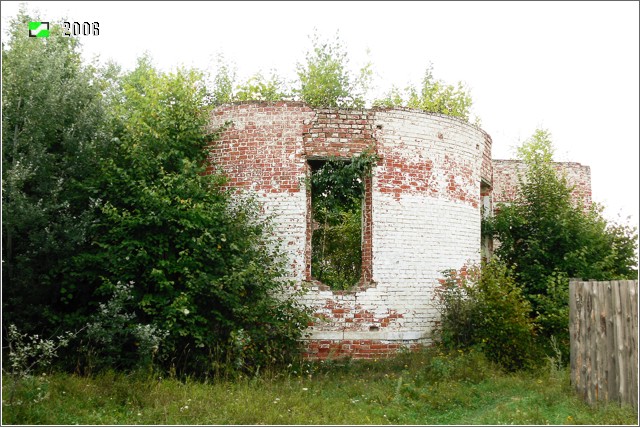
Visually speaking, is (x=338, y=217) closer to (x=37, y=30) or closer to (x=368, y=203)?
(x=368, y=203)

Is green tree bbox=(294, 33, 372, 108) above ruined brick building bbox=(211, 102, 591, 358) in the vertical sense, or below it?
above

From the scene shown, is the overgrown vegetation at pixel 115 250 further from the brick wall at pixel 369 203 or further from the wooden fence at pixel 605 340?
the wooden fence at pixel 605 340

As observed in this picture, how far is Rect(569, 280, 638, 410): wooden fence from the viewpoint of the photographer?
6.23m

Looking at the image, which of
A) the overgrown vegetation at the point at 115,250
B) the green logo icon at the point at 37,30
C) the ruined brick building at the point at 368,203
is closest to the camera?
the overgrown vegetation at the point at 115,250

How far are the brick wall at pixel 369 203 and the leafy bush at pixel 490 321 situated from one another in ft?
1.28

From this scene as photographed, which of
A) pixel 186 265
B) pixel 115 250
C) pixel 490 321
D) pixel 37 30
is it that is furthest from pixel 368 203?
pixel 37 30

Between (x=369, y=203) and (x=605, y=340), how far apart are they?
4.29 metres

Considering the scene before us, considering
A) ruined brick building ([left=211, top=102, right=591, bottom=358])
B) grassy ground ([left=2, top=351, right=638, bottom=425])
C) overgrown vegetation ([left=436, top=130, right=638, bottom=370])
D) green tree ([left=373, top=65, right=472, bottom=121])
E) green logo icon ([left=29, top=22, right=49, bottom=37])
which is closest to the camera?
grassy ground ([left=2, top=351, right=638, bottom=425])

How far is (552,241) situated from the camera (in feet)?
39.4

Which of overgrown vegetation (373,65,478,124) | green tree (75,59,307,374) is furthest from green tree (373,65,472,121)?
green tree (75,59,307,374)

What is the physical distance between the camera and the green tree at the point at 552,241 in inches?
455

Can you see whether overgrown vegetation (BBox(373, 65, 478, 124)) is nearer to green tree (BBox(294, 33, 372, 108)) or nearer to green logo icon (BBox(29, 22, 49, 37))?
green tree (BBox(294, 33, 372, 108))

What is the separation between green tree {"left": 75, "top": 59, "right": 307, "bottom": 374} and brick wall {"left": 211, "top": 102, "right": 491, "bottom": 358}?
25.2 inches

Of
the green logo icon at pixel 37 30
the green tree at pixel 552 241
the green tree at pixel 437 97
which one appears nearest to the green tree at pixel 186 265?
the green logo icon at pixel 37 30
